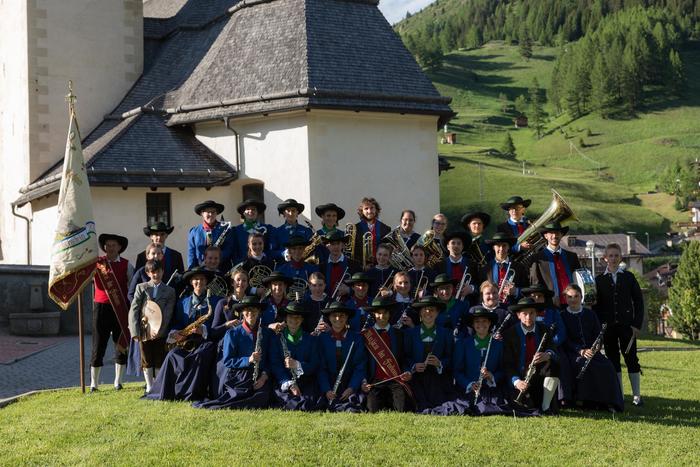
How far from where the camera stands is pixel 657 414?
1062 centimetres

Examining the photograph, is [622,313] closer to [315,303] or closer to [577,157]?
[315,303]

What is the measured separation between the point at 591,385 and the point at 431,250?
105 inches

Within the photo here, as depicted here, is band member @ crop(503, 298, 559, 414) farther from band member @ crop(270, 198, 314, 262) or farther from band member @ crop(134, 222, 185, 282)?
band member @ crop(134, 222, 185, 282)

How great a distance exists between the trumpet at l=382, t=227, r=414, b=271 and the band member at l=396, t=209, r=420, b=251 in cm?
11

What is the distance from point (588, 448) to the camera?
8531 mm

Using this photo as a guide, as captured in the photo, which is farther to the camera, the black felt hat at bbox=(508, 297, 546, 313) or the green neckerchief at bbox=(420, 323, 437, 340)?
the green neckerchief at bbox=(420, 323, 437, 340)

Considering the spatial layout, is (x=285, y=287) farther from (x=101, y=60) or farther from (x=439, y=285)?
(x=101, y=60)

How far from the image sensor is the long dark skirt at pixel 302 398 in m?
10.2

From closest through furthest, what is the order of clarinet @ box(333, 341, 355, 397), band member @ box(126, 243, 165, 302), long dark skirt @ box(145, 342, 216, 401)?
clarinet @ box(333, 341, 355, 397) < long dark skirt @ box(145, 342, 216, 401) < band member @ box(126, 243, 165, 302)

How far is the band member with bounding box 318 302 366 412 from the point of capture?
10211mm


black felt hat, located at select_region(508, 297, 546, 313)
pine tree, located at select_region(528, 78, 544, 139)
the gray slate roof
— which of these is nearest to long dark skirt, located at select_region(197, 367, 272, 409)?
Answer: black felt hat, located at select_region(508, 297, 546, 313)

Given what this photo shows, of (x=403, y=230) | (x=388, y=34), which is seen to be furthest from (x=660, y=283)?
(x=403, y=230)

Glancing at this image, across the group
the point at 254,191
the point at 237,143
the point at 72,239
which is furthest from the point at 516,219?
the point at 237,143

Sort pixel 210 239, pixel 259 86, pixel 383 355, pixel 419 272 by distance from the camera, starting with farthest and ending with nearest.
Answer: pixel 259 86, pixel 210 239, pixel 419 272, pixel 383 355
